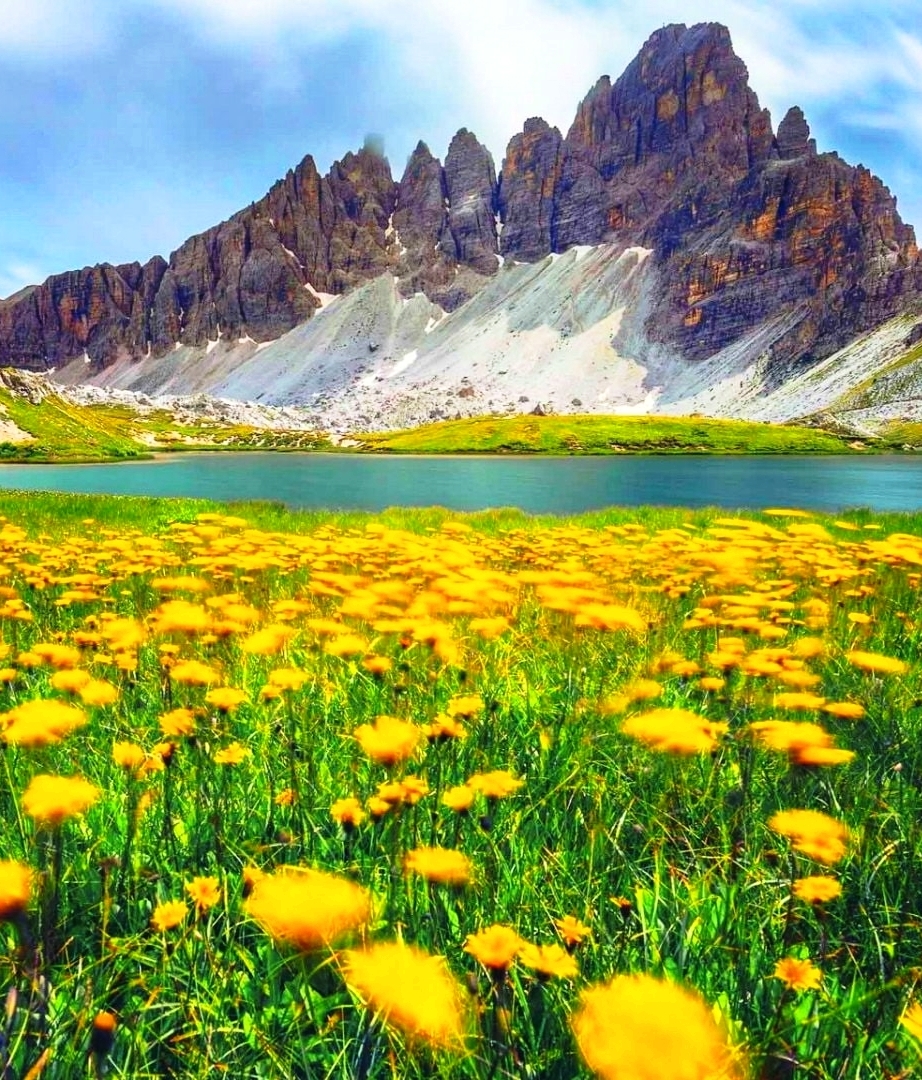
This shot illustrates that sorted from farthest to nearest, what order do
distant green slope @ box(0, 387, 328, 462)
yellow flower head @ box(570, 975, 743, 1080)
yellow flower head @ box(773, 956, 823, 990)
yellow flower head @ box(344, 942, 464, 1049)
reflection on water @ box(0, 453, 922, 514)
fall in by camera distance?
1. distant green slope @ box(0, 387, 328, 462)
2. reflection on water @ box(0, 453, 922, 514)
3. yellow flower head @ box(773, 956, 823, 990)
4. yellow flower head @ box(344, 942, 464, 1049)
5. yellow flower head @ box(570, 975, 743, 1080)

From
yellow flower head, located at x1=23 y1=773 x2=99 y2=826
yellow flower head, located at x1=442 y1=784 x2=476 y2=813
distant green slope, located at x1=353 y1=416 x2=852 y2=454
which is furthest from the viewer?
distant green slope, located at x1=353 y1=416 x2=852 y2=454

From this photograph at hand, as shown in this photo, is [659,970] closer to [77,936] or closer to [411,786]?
[411,786]

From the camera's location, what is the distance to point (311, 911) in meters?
1.13

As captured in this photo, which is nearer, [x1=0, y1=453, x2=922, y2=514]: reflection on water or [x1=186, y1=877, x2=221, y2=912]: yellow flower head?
[x1=186, y1=877, x2=221, y2=912]: yellow flower head

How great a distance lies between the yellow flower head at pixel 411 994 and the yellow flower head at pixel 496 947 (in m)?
0.07

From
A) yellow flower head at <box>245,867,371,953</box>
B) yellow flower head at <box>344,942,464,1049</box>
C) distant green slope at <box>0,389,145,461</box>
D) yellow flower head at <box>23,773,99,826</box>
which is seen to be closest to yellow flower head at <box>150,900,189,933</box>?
yellow flower head at <box>245,867,371,953</box>

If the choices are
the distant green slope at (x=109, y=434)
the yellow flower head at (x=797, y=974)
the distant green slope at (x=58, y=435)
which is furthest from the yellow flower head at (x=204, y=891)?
the distant green slope at (x=58, y=435)

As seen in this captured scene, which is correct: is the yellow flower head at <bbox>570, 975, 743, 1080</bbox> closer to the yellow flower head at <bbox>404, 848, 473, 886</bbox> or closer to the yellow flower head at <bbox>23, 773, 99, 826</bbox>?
the yellow flower head at <bbox>404, 848, 473, 886</bbox>

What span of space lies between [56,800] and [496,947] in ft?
2.89

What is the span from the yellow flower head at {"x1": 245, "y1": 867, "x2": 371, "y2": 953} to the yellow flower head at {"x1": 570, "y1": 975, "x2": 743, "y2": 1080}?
421mm

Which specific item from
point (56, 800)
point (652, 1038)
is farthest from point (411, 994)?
point (56, 800)

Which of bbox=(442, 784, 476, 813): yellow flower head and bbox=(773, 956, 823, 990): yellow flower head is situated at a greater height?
bbox=(442, 784, 476, 813): yellow flower head

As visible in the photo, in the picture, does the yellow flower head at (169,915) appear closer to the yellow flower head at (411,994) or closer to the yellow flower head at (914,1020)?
the yellow flower head at (411,994)

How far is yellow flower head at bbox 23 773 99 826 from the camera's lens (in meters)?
1.21
